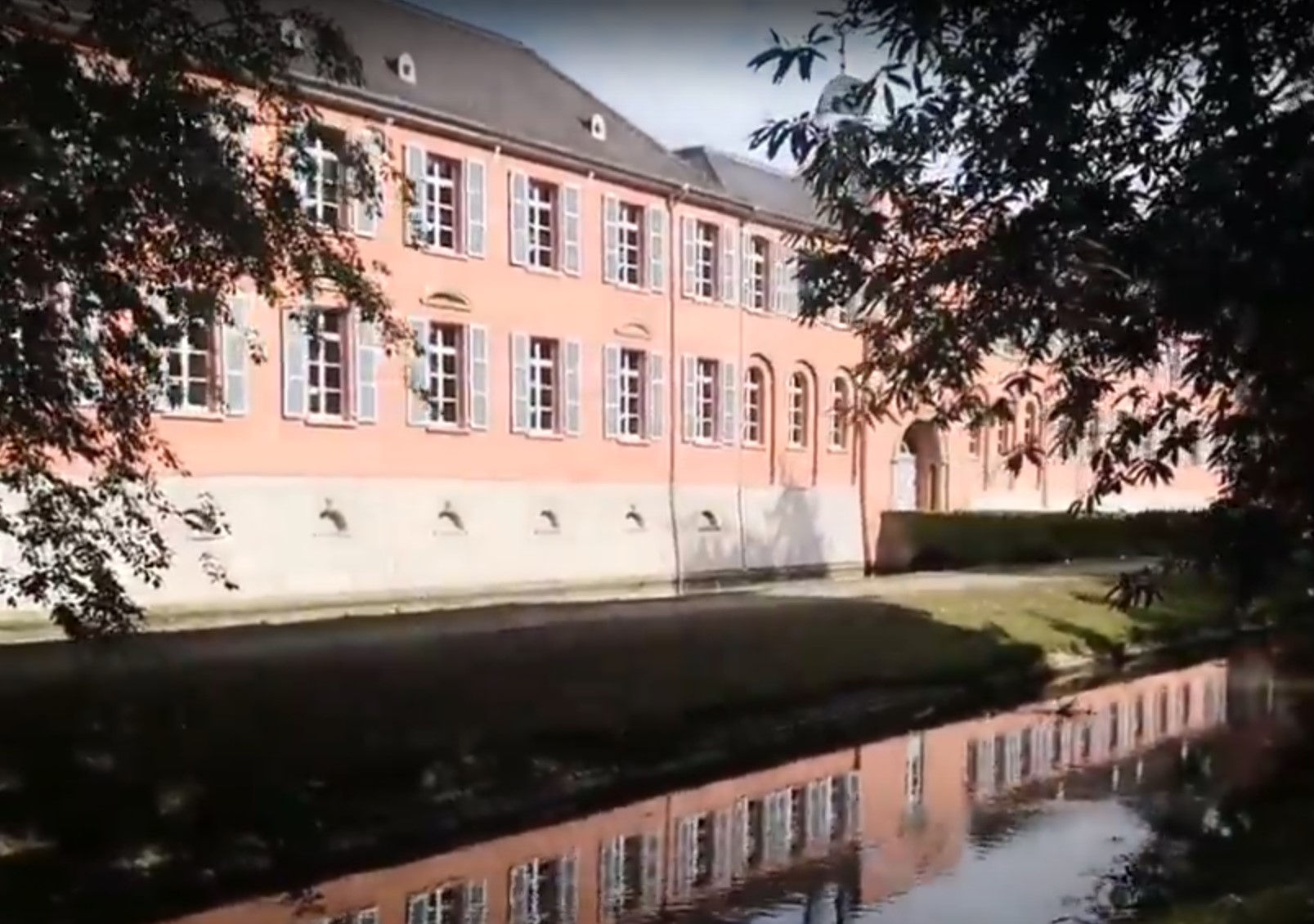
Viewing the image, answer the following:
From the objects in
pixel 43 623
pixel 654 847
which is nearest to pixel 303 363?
pixel 43 623

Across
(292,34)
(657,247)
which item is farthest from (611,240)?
(292,34)

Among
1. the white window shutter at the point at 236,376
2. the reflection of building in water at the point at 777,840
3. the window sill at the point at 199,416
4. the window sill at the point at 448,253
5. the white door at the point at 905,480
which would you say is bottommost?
the reflection of building in water at the point at 777,840

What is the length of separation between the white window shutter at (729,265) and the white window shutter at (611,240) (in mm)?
3009

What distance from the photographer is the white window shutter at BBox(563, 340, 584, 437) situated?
2536cm

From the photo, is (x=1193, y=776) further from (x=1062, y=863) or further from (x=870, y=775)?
(x=1062, y=863)

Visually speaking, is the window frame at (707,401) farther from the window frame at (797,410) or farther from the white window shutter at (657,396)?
the window frame at (797,410)

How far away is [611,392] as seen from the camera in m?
26.3

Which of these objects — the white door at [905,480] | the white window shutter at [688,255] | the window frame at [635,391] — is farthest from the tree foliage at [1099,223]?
the white door at [905,480]

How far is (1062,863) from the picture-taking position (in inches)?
348

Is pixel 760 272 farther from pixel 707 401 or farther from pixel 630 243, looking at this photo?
pixel 630 243

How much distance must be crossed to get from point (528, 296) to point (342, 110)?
17.7 ft

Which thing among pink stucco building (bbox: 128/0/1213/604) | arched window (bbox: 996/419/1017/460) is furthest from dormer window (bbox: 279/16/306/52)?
A: pink stucco building (bbox: 128/0/1213/604)

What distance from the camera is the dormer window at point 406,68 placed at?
74.4 feet

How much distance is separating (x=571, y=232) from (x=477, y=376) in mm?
3329
